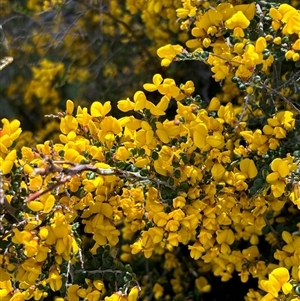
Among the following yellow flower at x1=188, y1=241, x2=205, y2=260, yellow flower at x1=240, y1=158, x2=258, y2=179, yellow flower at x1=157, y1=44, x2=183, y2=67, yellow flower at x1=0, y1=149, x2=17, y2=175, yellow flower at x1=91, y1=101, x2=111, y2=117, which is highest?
yellow flower at x1=0, y1=149, x2=17, y2=175

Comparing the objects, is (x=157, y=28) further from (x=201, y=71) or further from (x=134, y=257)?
(x=134, y=257)

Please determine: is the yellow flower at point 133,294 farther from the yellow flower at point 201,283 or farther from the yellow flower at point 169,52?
the yellow flower at point 201,283

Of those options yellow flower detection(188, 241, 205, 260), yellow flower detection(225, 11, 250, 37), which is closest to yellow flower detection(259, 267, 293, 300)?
yellow flower detection(188, 241, 205, 260)

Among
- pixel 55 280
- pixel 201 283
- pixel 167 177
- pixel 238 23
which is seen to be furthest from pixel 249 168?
pixel 201 283

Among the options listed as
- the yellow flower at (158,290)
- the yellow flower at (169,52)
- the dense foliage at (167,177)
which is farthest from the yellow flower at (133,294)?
the yellow flower at (158,290)

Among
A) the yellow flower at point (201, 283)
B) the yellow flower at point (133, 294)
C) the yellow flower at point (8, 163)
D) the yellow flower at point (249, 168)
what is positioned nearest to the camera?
the yellow flower at point (8, 163)

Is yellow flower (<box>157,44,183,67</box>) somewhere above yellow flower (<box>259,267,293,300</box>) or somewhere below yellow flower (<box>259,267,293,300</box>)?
above

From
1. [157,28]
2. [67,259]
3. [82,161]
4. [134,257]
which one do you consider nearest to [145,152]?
[82,161]

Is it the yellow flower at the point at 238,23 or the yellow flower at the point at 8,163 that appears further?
the yellow flower at the point at 238,23

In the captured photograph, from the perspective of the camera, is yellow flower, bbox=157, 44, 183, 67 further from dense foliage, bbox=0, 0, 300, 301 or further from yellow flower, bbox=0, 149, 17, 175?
yellow flower, bbox=0, 149, 17, 175

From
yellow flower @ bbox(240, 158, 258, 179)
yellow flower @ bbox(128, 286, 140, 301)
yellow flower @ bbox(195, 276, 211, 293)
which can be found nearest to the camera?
yellow flower @ bbox(128, 286, 140, 301)

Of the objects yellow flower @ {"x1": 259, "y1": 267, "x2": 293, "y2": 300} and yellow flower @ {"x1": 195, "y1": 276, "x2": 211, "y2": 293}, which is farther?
yellow flower @ {"x1": 195, "y1": 276, "x2": 211, "y2": 293}

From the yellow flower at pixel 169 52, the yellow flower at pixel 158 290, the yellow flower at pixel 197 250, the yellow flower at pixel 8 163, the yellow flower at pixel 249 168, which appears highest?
the yellow flower at pixel 8 163

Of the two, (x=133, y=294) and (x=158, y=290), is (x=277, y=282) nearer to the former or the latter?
(x=133, y=294)
